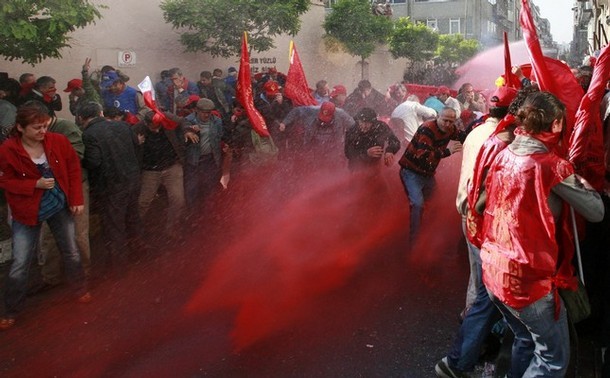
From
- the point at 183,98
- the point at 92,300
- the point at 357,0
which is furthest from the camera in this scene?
the point at 357,0

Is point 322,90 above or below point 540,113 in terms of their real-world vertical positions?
below

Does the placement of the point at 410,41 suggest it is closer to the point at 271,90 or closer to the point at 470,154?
the point at 271,90

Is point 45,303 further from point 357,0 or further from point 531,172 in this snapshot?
point 357,0

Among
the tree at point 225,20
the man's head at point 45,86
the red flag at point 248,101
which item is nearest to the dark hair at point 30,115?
the red flag at point 248,101

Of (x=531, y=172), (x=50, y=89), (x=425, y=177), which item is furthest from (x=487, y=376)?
(x=50, y=89)

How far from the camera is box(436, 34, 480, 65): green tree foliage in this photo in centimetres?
3188

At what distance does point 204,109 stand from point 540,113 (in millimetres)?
4875

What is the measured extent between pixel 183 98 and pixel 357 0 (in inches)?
597

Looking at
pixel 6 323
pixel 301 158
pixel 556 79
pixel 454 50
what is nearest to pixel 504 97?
pixel 556 79

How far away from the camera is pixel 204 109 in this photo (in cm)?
695

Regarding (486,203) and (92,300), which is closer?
(486,203)

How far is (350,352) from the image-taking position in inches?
159

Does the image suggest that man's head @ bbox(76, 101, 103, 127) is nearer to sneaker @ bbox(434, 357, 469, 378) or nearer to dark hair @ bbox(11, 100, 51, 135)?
dark hair @ bbox(11, 100, 51, 135)

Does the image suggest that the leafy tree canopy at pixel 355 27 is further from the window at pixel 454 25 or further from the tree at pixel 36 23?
the window at pixel 454 25
